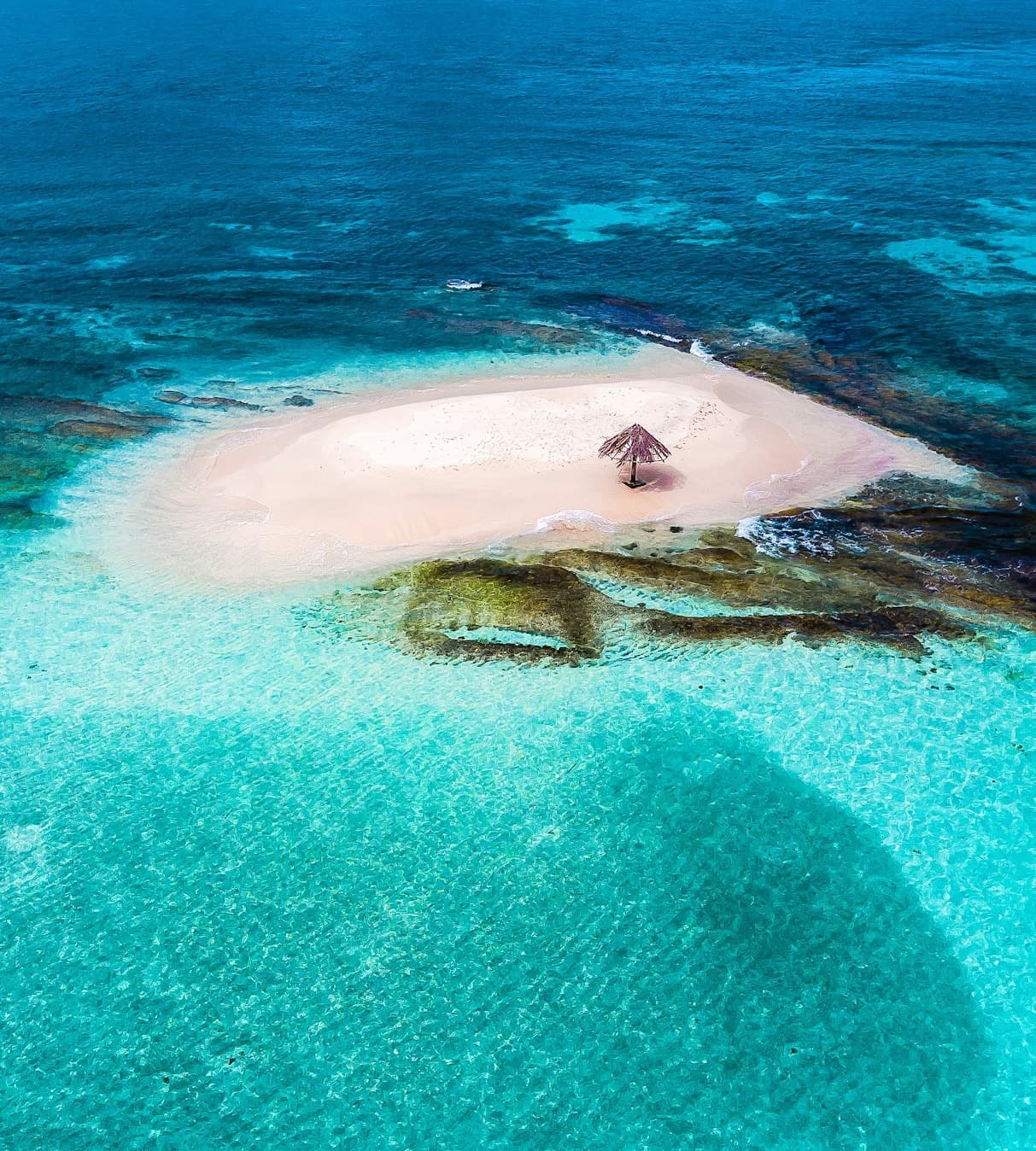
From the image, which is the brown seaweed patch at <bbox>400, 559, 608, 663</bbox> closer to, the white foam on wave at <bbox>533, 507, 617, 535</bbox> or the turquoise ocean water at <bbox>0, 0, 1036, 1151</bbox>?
the turquoise ocean water at <bbox>0, 0, 1036, 1151</bbox>

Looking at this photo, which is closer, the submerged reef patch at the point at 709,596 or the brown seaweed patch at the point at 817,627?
the brown seaweed patch at the point at 817,627

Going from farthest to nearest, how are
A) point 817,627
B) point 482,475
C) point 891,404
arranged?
point 891,404 < point 482,475 < point 817,627

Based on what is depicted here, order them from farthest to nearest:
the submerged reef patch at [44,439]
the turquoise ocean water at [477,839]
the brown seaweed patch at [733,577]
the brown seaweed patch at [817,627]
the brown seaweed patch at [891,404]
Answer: the brown seaweed patch at [891,404] < the submerged reef patch at [44,439] < the brown seaweed patch at [733,577] < the brown seaweed patch at [817,627] < the turquoise ocean water at [477,839]

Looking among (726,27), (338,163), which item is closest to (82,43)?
(338,163)

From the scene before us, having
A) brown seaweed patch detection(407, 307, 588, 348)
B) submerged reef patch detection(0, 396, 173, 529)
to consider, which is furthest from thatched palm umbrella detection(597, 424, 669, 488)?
submerged reef patch detection(0, 396, 173, 529)

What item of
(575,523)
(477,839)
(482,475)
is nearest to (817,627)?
(575,523)

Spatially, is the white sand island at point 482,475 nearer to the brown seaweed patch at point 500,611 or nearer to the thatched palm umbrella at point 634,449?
the thatched palm umbrella at point 634,449

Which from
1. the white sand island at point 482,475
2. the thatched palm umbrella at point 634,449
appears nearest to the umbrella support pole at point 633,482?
the thatched palm umbrella at point 634,449

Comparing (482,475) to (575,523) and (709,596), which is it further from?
(709,596)
